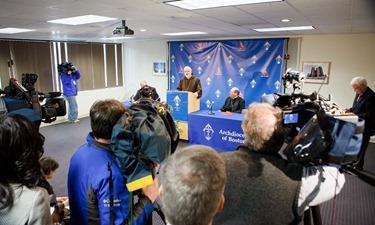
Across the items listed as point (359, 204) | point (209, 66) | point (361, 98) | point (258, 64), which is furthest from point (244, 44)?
point (359, 204)

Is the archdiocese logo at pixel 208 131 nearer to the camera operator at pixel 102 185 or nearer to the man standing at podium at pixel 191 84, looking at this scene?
the man standing at podium at pixel 191 84

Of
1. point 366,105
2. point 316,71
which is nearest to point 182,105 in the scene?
point 366,105

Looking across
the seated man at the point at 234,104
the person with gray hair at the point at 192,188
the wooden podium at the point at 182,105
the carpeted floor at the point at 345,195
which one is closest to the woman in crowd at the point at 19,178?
the person with gray hair at the point at 192,188

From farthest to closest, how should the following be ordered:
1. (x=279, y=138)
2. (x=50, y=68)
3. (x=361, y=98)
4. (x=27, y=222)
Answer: (x=50, y=68) < (x=361, y=98) < (x=279, y=138) < (x=27, y=222)

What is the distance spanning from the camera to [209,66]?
6934 mm

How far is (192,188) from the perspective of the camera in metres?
0.67

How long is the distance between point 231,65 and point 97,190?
5930mm

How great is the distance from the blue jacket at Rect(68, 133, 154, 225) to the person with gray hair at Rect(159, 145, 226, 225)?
0.46m

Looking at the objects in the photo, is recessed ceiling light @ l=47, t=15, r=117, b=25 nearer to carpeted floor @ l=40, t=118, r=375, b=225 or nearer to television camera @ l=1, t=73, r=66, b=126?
television camera @ l=1, t=73, r=66, b=126

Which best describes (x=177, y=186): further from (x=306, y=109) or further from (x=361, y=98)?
(x=361, y=98)

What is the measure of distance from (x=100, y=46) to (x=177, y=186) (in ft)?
26.5

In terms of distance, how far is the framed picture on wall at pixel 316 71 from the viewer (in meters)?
5.64

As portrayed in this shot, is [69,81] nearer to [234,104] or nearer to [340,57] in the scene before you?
[234,104]

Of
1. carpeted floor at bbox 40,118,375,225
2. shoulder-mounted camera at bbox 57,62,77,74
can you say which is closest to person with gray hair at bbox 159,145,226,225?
carpeted floor at bbox 40,118,375,225
